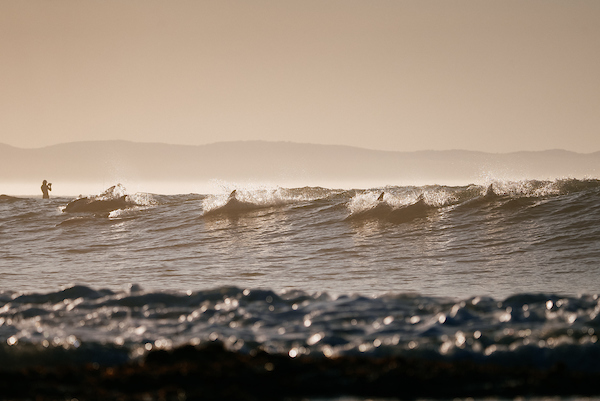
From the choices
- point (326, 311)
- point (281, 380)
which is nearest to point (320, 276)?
point (326, 311)

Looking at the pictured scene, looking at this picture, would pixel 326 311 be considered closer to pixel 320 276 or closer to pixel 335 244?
pixel 320 276

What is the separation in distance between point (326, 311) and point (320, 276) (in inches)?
173

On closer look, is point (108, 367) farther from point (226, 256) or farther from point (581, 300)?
point (226, 256)

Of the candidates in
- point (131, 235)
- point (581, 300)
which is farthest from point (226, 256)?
point (581, 300)

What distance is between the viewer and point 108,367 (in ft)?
16.1

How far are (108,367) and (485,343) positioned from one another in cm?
344

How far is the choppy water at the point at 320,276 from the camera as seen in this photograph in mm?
5664

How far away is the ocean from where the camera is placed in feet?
14.6

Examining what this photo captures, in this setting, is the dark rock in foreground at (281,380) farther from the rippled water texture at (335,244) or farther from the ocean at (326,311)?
the rippled water texture at (335,244)

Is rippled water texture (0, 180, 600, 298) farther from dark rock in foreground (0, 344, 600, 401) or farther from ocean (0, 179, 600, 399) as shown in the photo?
dark rock in foreground (0, 344, 600, 401)

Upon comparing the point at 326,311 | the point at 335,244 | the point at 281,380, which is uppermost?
the point at 335,244

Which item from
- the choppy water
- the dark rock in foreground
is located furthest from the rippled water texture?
the dark rock in foreground

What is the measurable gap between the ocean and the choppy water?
0.04 metres

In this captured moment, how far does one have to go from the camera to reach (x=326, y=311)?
22.3 ft
